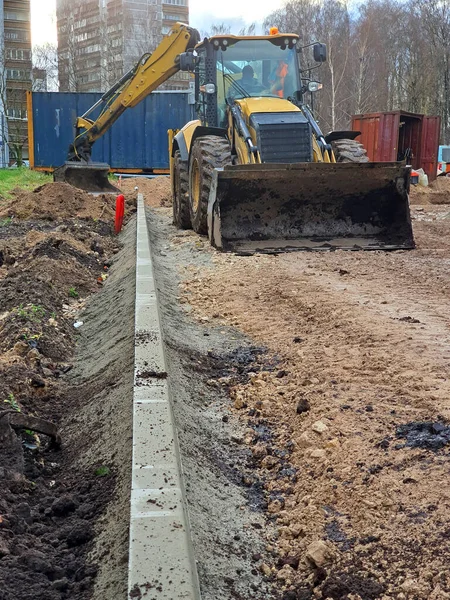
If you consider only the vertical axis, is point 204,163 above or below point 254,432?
above

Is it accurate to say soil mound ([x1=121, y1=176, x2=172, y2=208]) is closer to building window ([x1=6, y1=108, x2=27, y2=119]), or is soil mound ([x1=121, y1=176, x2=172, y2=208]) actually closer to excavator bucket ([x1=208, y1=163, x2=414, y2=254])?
excavator bucket ([x1=208, y1=163, x2=414, y2=254])

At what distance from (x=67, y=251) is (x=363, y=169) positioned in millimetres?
3873

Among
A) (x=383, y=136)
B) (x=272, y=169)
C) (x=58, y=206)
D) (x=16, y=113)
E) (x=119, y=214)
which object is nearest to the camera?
(x=272, y=169)

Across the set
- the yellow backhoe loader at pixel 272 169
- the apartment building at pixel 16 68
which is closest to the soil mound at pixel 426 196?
the yellow backhoe loader at pixel 272 169

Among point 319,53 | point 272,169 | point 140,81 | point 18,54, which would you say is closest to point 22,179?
point 140,81

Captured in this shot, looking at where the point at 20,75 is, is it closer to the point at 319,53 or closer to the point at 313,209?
the point at 319,53

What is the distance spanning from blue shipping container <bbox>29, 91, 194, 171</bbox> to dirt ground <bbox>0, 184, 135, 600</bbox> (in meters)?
16.8

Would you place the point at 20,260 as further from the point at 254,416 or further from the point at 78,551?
the point at 78,551

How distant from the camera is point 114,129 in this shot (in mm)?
25000

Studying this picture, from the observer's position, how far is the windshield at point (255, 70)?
10258 mm

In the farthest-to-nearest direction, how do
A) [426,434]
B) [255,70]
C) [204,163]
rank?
1. [255,70]
2. [204,163]
3. [426,434]

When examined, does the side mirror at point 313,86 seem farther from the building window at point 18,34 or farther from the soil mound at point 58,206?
the building window at point 18,34

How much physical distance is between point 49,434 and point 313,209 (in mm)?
6035

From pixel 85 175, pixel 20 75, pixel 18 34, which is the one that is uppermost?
pixel 18 34
